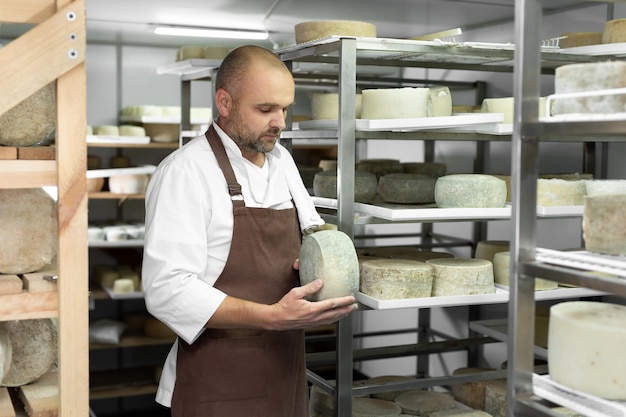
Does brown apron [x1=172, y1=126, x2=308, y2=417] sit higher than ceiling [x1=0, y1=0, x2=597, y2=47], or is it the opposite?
Result: ceiling [x1=0, y1=0, x2=597, y2=47]

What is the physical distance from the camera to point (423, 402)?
3307 mm

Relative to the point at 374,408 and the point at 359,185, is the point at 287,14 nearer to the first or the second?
the point at 359,185

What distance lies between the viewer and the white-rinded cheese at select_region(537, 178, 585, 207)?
9.53ft

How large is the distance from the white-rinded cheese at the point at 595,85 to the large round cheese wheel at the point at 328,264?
979mm

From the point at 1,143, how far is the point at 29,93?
0.19 m

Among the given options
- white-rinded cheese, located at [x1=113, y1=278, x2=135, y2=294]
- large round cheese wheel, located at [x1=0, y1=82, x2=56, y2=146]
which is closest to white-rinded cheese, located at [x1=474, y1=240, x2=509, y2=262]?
large round cheese wheel, located at [x1=0, y1=82, x2=56, y2=146]

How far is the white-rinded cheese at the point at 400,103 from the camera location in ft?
9.34

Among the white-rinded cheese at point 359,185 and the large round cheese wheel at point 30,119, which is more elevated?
the large round cheese wheel at point 30,119

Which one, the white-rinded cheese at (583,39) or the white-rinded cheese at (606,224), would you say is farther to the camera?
the white-rinded cheese at (583,39)

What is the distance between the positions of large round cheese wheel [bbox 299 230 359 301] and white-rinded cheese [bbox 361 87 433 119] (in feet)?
2.36

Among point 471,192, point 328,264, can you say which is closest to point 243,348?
point 328,264

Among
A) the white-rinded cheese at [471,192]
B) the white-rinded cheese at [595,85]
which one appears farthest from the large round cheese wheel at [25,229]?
the white-rinded cheese at [471,192]

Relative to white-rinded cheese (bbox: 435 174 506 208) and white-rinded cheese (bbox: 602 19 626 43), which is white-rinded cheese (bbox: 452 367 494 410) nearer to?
white-rinded cheese (bbox: 435 174 506 208)

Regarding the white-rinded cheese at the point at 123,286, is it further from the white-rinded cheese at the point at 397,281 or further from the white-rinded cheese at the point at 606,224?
the white-rinded cheese at the point at 606,224
